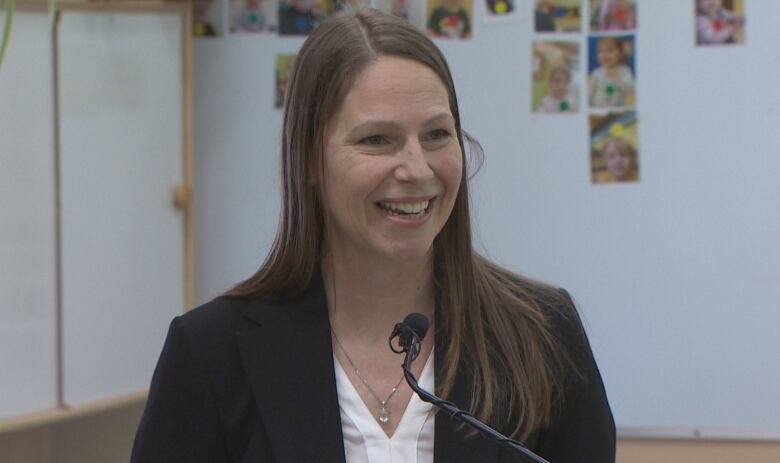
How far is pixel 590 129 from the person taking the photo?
2.39 meters

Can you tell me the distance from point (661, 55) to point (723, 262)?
1.41 feet

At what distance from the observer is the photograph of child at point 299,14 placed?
8.68ft

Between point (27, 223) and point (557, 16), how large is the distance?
3.83 ft

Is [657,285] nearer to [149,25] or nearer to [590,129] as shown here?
[590,129]

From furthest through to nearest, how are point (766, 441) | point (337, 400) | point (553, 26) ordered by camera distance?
point (553, 26), point (766, 441), point (337, 400)

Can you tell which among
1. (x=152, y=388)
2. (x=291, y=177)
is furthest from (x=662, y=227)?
(x=152, y=388)

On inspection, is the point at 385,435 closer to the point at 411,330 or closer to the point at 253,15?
the point at 411,330

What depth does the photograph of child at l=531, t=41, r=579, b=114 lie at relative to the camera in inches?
94.7

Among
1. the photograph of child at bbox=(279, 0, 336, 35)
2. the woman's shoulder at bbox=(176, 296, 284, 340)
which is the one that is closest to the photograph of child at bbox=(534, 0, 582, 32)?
the photograph of child at bbox=(279, 0, 336, 35)

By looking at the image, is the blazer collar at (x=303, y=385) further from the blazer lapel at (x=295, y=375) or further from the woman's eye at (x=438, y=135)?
the woman's eye at (x=438, y=135)

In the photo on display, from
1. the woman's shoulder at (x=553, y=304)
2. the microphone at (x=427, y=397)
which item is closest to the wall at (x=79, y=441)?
the woman's shoulder at (x=553, y=304)

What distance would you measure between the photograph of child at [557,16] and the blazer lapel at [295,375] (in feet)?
3.54

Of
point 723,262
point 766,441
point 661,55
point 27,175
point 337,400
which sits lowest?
point 766,441

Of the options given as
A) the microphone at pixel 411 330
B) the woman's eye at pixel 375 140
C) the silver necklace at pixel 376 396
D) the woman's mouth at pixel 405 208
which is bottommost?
the silver necklace at pixel 376 396
